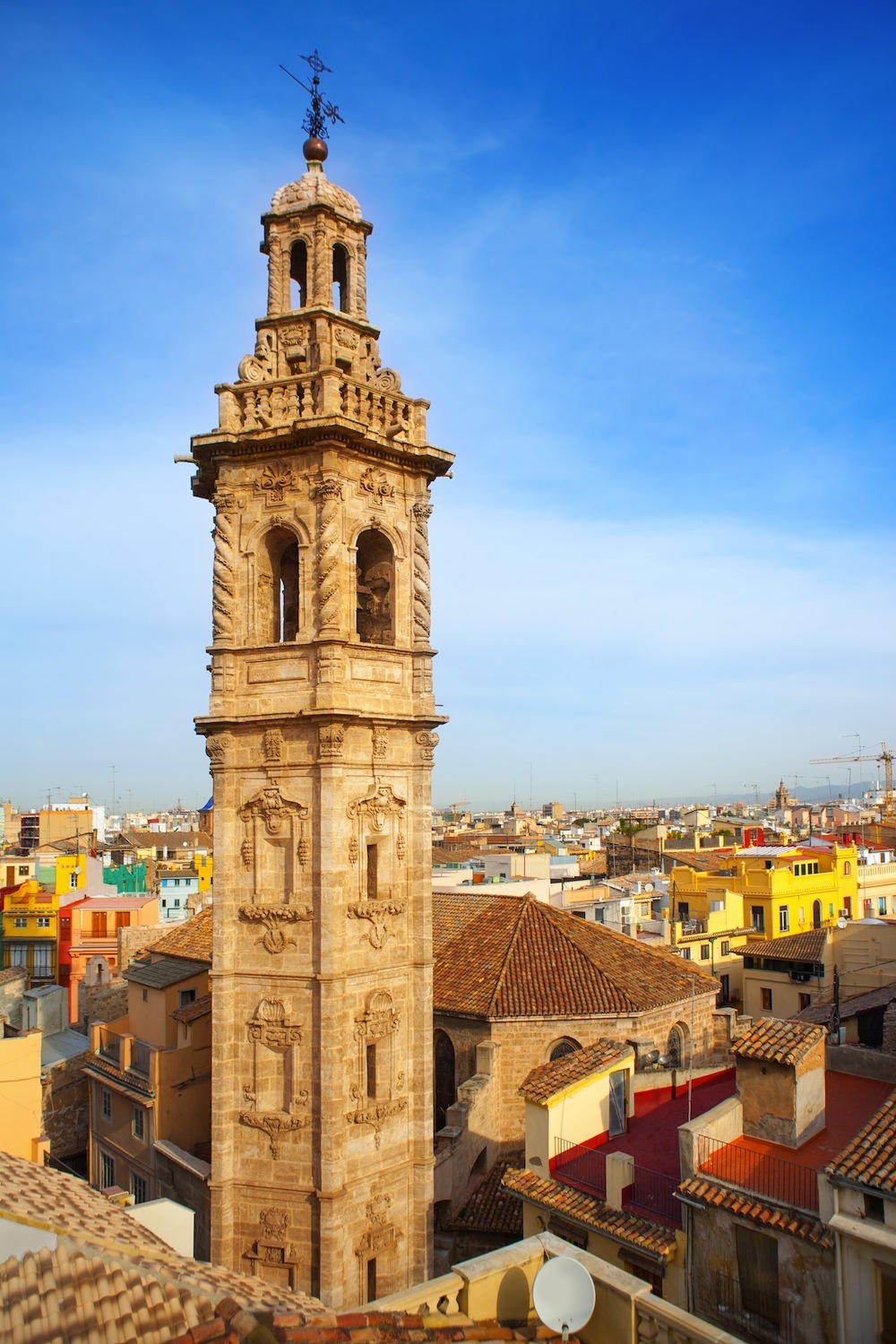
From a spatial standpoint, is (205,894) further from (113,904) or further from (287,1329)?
(287,1329)

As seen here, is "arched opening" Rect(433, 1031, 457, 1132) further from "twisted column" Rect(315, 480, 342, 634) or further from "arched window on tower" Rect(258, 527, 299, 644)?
"twisted column" Rect(315, 480, 342, 634)

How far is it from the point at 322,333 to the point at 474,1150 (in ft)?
59.2

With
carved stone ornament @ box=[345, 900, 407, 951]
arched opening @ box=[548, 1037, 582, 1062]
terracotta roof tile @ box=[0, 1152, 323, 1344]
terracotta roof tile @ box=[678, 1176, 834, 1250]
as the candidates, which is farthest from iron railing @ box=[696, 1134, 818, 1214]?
arched opening @ box=[548, 1037, 582, 1062]

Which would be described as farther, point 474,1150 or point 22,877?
point 22,877

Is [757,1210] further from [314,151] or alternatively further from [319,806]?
[314,151]

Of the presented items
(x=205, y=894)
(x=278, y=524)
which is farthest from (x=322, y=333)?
(x=205, y=894)

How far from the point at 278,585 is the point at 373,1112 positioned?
976 cm

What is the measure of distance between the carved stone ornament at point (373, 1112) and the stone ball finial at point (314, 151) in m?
17.6

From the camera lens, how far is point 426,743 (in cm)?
1827

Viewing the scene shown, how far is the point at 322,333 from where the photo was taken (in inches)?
728

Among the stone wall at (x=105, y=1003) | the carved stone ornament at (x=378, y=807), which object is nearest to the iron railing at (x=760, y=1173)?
the carved stone ornament at (x=378, y=807)

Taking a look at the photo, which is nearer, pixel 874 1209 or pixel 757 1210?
pixel 874 1209

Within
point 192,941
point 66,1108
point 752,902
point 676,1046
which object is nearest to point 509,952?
point 676,1046

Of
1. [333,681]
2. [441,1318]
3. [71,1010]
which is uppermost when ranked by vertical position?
[333,681]
